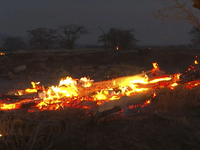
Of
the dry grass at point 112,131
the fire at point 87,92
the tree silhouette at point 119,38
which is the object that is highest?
the tree silhouette at point 119,38

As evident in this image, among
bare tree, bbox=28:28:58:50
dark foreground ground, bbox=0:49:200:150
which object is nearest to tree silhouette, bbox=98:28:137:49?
bare tree, bbox=28:28:58:50

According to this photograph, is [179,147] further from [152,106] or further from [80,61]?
[80,61]

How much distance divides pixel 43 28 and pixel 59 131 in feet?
144

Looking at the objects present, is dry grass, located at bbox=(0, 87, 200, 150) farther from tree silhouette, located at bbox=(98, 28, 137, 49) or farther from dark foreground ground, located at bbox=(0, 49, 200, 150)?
tree silhouette, located at bbox=(98, 28, 137, 49)

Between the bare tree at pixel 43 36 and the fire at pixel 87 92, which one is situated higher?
the bare tree at pixel 43 36

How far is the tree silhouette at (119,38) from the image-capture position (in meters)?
34.0

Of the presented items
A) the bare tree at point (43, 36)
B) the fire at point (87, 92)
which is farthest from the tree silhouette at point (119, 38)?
the fire at point (87, 92)

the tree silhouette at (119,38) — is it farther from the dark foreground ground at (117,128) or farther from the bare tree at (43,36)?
the dark foreground ground at (117,128)

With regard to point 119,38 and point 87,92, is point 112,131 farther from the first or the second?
point 119,38

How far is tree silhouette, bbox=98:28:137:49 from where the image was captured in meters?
34.0

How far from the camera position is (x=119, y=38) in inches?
1339

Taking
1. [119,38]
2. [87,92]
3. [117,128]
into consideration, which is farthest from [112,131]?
[119,38]

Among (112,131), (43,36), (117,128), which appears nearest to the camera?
(112,131)

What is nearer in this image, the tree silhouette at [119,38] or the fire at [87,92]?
the fire at [87,92]
